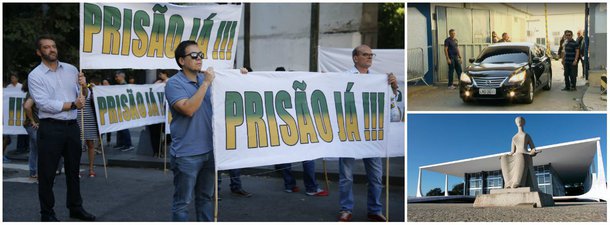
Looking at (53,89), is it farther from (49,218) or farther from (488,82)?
(488,82)

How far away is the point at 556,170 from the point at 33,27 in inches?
657

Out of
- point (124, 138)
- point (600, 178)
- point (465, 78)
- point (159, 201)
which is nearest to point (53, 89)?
point (159, 201)

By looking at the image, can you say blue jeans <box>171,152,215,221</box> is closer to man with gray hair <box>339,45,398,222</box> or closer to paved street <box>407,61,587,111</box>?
man with gray hair <box>339,45,398,222</box>

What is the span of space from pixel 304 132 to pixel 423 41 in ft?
5.22

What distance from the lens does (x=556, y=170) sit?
5223 millimetres

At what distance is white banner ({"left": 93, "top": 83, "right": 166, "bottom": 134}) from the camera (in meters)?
9.63

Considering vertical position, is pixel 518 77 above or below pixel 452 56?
below

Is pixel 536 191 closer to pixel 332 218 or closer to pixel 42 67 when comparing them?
pixel 332 218

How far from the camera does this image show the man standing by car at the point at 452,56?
4.71 meters

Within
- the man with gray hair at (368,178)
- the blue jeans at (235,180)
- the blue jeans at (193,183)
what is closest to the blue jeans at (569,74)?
the man with gray hair at (368,178)

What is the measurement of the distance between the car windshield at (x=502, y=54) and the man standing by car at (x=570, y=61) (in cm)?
29

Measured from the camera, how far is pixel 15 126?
1066 cm

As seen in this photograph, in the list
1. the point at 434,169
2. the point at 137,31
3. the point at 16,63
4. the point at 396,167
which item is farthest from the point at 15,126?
the point at 16,63

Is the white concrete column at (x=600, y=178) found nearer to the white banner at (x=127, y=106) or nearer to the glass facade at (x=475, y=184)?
the glass facade at (x=475, y=184)
